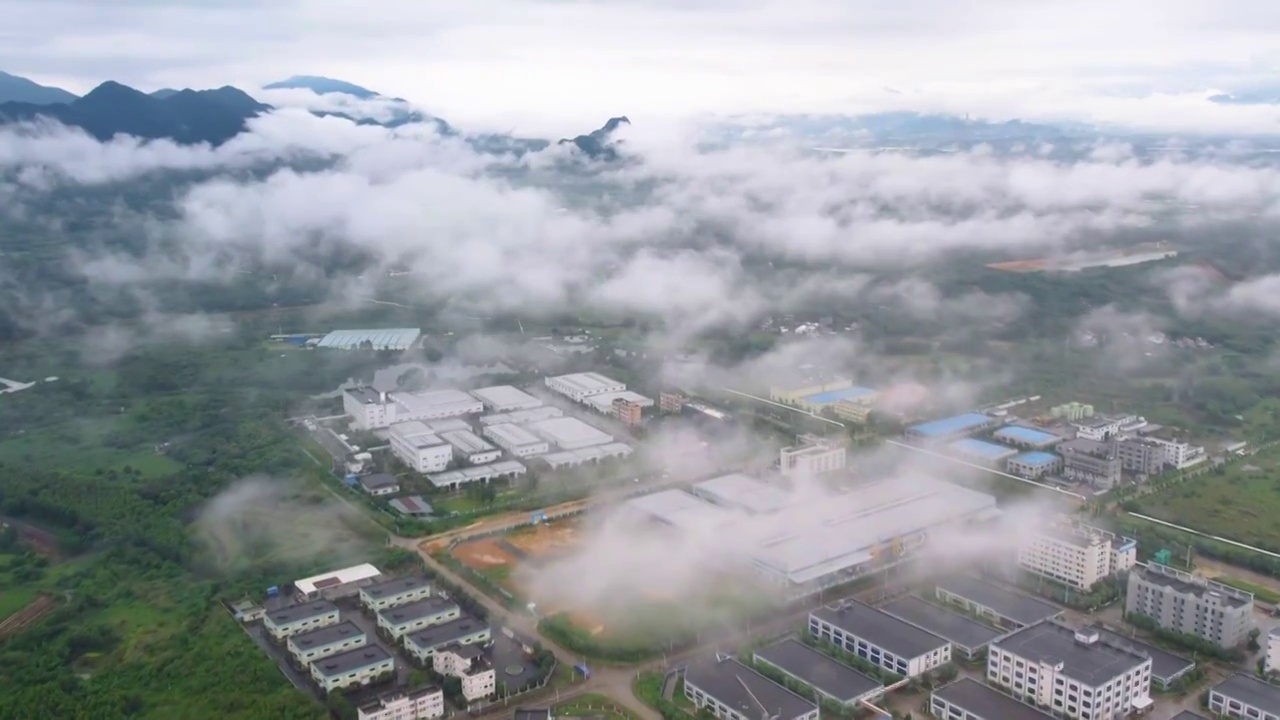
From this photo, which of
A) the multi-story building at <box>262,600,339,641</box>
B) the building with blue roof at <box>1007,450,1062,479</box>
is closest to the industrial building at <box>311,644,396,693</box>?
the multi-story building at <box>262,600,339,641</box>

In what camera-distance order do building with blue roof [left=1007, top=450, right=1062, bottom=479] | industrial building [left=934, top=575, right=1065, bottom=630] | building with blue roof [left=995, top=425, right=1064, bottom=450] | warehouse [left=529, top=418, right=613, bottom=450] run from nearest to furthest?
industrial building [left=934, top=575, right=1065, bottom=630] → building with blue roof [left=1007, top=450, right=1062, bottom=479] → building with blue roof [left=995, top=425, right=1064, bottom=450] → warehouse [left=529, top=418, right=613, bottom=450]

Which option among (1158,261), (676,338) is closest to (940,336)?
(676,338)

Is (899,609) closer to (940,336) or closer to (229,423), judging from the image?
(229,423)

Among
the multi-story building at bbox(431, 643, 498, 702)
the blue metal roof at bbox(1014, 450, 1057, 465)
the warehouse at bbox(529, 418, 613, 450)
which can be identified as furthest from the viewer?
the warehouse at bbox(529, 418, 613, 450)

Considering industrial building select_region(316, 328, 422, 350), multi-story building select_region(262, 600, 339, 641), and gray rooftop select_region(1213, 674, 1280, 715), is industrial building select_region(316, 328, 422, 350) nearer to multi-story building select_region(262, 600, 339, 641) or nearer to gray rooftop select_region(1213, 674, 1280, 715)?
multi-story building select_region(262, 600, 339, 641)

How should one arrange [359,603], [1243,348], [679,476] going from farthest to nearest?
1. [1243,348]
2. [679,476]
3. [359,603]

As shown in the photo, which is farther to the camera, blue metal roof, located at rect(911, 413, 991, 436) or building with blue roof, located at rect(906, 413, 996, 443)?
blue metal roof, located at rect(911, 413, 991, 436)
